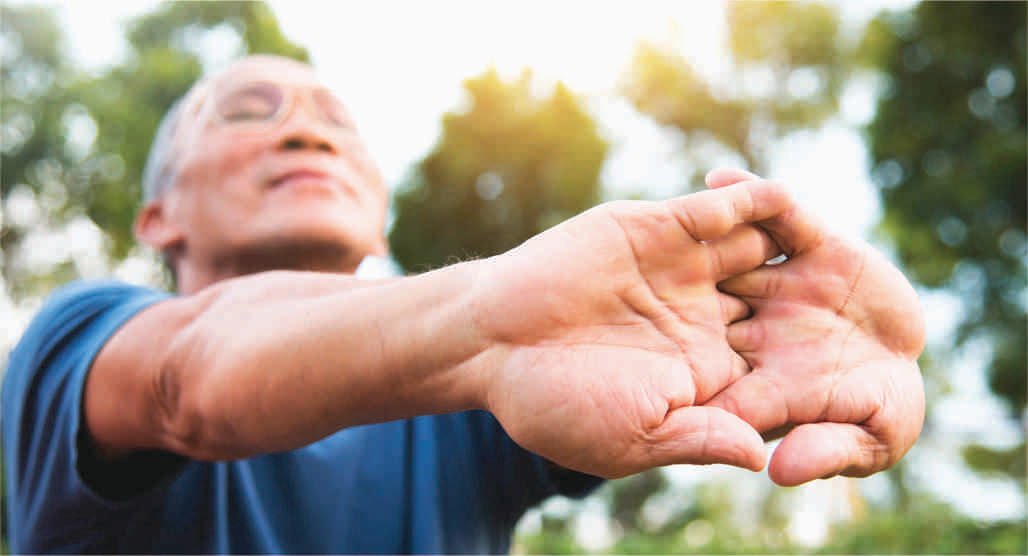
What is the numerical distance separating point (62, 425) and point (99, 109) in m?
12.9

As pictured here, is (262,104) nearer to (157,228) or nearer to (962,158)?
(157,228)

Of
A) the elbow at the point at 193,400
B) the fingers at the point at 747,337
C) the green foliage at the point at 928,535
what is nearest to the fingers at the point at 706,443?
the fingers at the point at 747,337

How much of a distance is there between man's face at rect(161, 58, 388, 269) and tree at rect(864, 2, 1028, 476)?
865cm

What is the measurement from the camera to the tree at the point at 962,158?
9.49 m

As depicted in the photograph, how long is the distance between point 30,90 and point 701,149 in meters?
11.3

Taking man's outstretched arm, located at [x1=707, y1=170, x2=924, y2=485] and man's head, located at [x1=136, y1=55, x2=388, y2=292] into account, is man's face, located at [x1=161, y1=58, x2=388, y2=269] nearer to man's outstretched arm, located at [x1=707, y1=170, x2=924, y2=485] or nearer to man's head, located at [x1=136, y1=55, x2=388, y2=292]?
man's head, located at [x1=136, y1=55, x2=388, y2=292]

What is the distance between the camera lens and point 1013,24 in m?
9.55

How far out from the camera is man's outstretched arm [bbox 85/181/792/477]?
1.24 meters

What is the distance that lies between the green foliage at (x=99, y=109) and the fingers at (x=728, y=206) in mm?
12625

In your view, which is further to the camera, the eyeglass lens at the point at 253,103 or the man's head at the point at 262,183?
the eyeglass lens at the point at 253,103

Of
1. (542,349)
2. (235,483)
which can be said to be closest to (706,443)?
(542,349)

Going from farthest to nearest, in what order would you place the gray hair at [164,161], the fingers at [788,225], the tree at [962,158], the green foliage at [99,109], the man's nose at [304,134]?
the green foliage at [99,109], the tree at [962,158], the gray hair at [164,161], the man's nose at [304,134], the fingers at [788,225]

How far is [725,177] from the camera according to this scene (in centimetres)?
142

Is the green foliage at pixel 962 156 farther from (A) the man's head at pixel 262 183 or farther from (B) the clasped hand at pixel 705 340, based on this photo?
(B) the clasped hand at pixel 705 340
